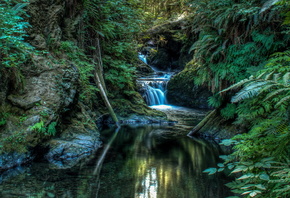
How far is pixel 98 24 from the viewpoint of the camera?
1093 centimetres

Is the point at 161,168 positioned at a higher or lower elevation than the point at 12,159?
lower

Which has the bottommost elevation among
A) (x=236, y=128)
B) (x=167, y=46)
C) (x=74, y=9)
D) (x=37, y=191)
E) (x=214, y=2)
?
(x=37, y=191)

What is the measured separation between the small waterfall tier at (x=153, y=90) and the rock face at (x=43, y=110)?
32.8 feet

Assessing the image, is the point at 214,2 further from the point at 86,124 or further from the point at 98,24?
the point at 98,24

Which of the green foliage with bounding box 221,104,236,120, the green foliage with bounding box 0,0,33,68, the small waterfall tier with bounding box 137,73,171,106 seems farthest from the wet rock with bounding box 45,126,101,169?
the small waterfall tier with bounding box 137,73,171,106

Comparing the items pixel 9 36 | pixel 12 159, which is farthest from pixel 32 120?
pixel 9 36

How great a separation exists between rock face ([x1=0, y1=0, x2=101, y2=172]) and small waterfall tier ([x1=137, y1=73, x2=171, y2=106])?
Answer: 32.8ft

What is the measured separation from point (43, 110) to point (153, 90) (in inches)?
500

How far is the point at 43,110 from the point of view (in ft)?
18.5

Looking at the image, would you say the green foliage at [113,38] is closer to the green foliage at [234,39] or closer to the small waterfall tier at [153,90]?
the small waterfall tier at [153,90]

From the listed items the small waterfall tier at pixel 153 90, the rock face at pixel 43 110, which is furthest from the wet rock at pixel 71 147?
the small waterfall tier at pixel 153 90

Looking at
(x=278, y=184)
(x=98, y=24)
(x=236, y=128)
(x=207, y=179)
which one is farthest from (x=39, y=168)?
(x=98, y=24)

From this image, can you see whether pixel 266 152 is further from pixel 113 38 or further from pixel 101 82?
pixel 113 38

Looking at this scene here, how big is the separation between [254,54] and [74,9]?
7.05 meters
